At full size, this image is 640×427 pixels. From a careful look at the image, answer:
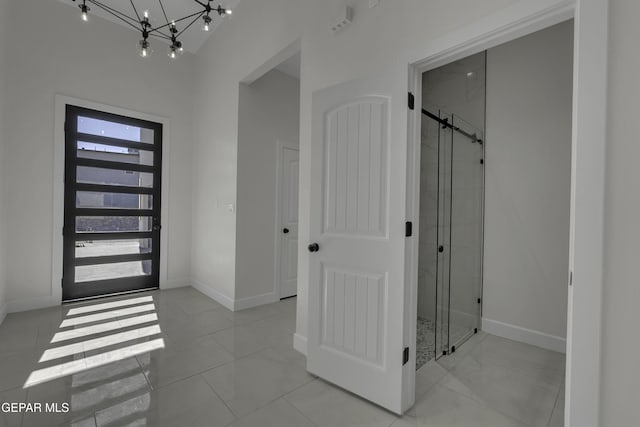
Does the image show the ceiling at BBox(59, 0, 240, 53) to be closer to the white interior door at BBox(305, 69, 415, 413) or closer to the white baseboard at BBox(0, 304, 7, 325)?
the white interior door at BBox(305, 69, 415, 413)

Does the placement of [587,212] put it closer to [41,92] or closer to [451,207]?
[451,207]

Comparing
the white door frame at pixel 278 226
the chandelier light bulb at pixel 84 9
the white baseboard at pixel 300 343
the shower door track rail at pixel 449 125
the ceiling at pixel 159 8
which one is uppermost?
the ceiling at pixel 159 8

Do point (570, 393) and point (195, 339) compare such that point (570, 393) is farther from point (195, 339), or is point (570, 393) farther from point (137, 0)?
point (137, 0)

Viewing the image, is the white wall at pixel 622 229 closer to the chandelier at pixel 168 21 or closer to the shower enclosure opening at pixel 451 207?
the shower enclosure opening at pixel 451 207

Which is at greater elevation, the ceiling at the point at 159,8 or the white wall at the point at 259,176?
the ceiling at the point at 159,8

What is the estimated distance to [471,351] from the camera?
2529mm

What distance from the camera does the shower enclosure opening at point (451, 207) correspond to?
8.09ft

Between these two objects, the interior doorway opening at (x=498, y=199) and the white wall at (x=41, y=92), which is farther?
the white wall at (x=41, y=92)

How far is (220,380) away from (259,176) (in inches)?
93.7

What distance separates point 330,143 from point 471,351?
87.3 inches

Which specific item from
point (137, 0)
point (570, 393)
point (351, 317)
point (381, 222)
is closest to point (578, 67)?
point (381, 222)

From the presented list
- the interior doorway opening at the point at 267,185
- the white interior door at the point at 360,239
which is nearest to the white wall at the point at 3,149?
the interior doorway opening at the point at 267,185

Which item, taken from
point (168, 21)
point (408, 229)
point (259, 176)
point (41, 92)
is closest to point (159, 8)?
point (168, 21)

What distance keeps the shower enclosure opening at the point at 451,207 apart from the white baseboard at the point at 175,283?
11.6ft
